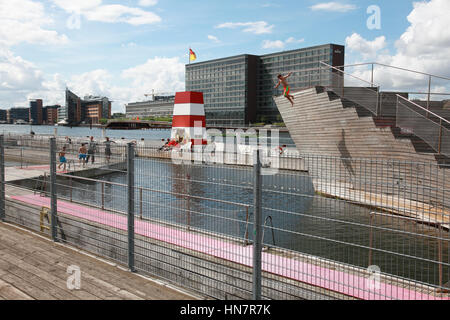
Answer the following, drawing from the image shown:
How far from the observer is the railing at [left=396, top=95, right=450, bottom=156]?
13.2 m

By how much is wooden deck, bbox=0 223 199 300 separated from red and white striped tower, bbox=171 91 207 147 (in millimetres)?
23818

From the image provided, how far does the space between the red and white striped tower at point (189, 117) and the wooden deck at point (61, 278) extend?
23818 mm

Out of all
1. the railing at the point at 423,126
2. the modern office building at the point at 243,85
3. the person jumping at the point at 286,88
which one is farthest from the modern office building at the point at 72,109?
the railing at the point at 423,126

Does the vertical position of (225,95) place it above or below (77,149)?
above

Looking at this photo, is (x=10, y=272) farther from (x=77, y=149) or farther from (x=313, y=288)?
(x=313, y=288)

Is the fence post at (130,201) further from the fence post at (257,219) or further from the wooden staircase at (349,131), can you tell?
Result: the wooden staircase at (349,131)

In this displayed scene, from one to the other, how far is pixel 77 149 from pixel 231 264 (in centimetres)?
→ 391

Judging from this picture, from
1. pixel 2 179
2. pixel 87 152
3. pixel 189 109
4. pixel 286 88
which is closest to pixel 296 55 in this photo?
pixel 189 109

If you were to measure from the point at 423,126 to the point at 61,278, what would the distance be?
1322cm

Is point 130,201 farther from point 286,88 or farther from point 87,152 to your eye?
point 286,88

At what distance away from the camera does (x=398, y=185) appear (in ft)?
13.1

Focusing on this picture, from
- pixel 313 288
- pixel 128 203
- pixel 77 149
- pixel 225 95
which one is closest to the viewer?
pixel 313 288

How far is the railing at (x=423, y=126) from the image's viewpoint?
13.2 m
